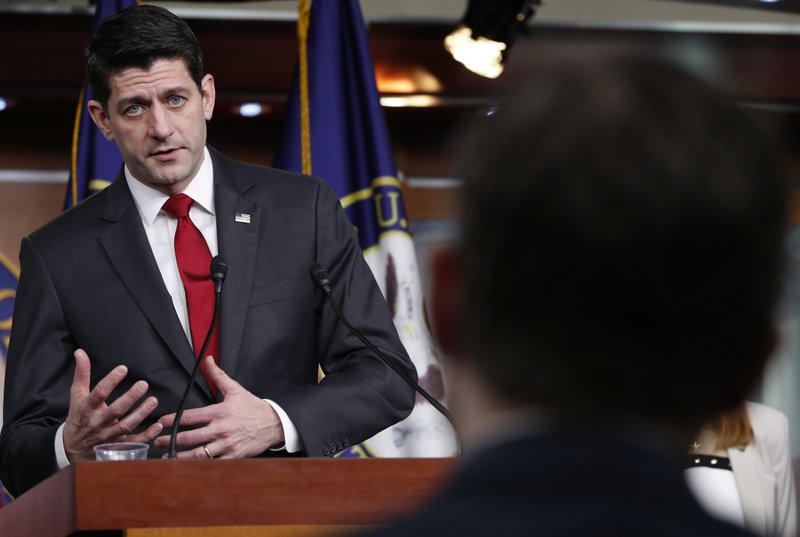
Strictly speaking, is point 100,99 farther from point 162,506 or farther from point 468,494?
point 468,494

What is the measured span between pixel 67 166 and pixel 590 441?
4875 millimetres

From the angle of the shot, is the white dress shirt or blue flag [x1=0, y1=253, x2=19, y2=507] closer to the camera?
the white dress shirt

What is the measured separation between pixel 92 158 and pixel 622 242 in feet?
13.1

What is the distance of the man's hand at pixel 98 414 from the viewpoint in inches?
89.1

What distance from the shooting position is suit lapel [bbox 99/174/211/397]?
2.68 m

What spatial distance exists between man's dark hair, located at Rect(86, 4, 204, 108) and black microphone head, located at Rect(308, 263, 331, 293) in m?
0.56

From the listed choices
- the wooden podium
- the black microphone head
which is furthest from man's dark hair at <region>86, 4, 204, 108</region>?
the wooden podium

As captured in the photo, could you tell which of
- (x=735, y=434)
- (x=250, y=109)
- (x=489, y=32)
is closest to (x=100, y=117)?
(x=489, y=32)

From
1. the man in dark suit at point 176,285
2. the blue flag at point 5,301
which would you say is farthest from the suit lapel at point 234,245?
the blue flag at point 5,301

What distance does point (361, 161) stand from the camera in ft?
15.4

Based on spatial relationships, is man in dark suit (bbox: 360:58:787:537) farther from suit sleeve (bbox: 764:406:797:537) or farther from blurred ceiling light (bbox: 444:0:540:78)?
blurred ceiling light (bbox: 444:0:540:78)

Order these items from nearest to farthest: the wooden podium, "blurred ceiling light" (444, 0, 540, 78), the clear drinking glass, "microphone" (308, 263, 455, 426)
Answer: the wooden podium
the clear drinking glass
"microphone" (308, 263, 455, 426)
"blurred ceiling light" (444, 0, 540, 78)

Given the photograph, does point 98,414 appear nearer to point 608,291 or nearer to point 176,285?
point 176,285

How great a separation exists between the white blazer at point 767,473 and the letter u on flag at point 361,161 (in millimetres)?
1072
